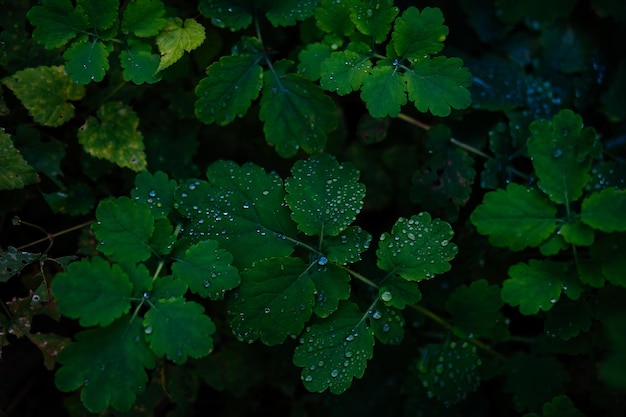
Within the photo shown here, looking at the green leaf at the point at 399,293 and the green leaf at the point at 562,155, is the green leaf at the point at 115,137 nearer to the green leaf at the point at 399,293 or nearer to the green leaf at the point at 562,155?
the green leaf at the point at 399,293

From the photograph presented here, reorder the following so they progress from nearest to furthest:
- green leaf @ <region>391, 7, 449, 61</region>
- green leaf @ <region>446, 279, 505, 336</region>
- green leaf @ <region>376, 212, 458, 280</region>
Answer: green leaf @ <region>376, 212, 458, 280</region> < green leaf @ <region>391, 7, 449, 61</region> < green leaf @ <region>446, 279, 505, 336</region>

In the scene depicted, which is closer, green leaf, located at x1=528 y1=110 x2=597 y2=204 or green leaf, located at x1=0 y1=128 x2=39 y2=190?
green leaf, located at x1=528 y1=110 x2=597 y2=204

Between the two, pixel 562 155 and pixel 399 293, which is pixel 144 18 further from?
pixel 562 155

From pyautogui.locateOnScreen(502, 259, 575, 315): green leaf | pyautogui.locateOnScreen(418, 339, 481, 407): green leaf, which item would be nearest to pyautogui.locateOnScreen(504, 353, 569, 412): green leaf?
pyautogui.locateOnScreen(418, 339, 481, 407): green leaf

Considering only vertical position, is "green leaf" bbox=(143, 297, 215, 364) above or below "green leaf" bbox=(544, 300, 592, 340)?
above

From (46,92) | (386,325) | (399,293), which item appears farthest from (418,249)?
(46,92)

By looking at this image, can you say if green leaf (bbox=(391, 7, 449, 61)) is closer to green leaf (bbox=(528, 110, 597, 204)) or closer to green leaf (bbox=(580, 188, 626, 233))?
green leaf (bbox=(528, 110, 597, 204))
